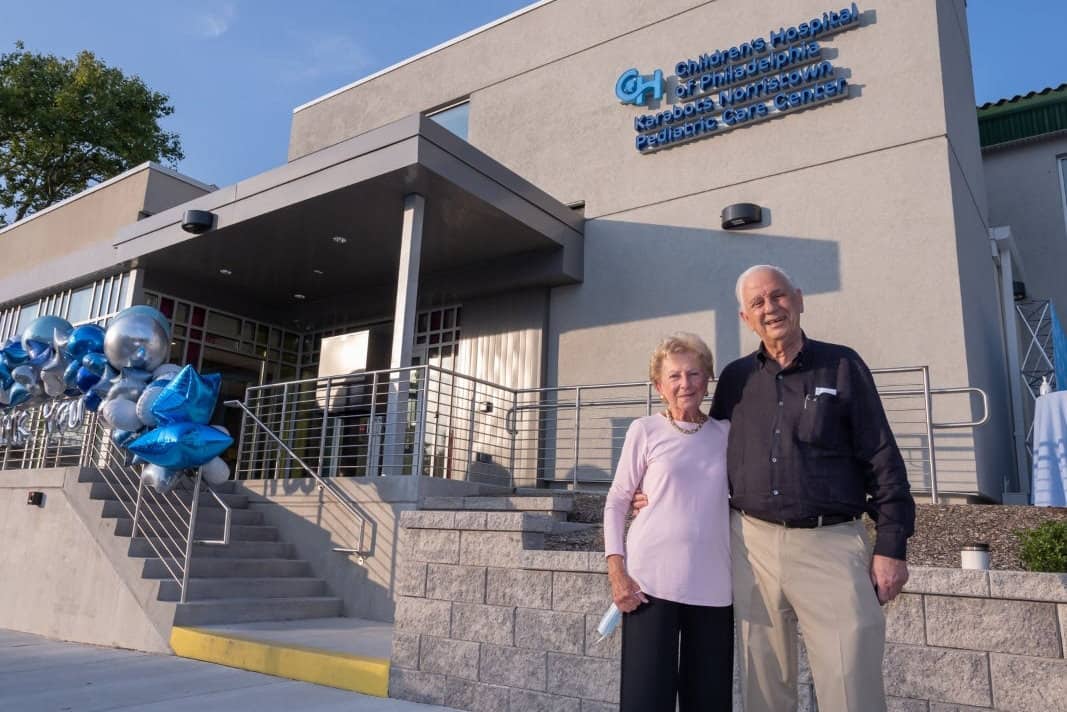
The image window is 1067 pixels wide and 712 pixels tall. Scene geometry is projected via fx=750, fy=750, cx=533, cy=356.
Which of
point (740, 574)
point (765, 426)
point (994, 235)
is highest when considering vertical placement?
point (994, 235)

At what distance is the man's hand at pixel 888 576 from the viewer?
2.06 m

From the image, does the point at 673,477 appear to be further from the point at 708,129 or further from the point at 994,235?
the point at 994,235

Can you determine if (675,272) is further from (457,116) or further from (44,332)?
(44,332)

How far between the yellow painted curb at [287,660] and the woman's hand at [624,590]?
2.48 metres

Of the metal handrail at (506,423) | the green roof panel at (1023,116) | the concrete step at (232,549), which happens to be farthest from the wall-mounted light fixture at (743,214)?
the concrete step at (232,549)

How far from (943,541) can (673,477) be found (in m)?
3.39

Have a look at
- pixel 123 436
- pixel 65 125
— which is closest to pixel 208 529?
pixel 123 436

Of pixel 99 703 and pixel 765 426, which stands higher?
pixel 765 426

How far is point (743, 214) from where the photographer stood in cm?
872

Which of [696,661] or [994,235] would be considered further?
[994,235]

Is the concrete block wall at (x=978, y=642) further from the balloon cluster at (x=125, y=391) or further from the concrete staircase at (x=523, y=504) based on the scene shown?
the balloon cluster at (x=125, y=391)

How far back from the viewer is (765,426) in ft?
7.53

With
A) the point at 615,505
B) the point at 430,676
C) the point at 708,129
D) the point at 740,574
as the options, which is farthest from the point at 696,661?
the point at 708,129

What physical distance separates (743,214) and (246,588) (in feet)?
21.4
